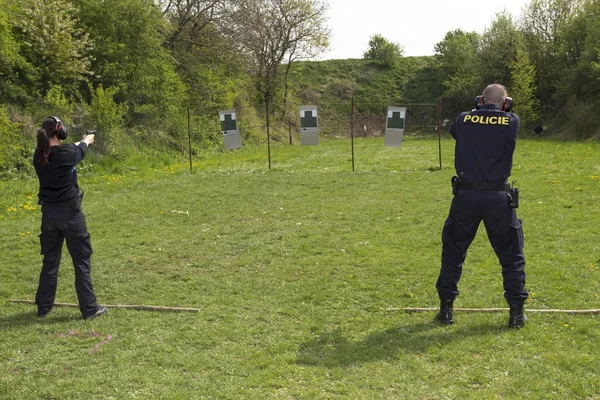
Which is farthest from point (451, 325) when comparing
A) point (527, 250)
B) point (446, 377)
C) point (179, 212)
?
point (179, 212)

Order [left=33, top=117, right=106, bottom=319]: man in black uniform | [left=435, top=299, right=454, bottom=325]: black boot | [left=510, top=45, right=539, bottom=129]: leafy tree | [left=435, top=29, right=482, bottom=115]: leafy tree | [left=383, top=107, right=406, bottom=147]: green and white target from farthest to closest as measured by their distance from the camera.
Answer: [left=435, top=29, right=482, bottom=115]: leafy tree < [left=510, top=45, right=539, bottom=129]: leafy tree < [left=383, top=107, right=406, bottom=147]: green and white target < [left=33, top=117, right=106, bottom=319]: man in black uniform < [left=435, top=299, right=454, bottom=325]: black boot

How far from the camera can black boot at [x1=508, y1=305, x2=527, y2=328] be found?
17.2 ft

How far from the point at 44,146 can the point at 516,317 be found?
16.8ft

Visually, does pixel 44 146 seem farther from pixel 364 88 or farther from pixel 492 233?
pixel 364 88

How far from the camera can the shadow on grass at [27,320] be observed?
227 inches

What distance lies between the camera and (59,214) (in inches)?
228

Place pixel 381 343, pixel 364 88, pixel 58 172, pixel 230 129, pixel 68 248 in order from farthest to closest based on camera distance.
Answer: pixel 364 88, pixel 230 129, pixel 68 248, pixel 58 172, pixel 381 343

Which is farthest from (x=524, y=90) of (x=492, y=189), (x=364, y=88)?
(x=492, y=189)

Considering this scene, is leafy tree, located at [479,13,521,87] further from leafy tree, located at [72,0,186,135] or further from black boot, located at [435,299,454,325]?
black boot, located at [435,299,454,325]

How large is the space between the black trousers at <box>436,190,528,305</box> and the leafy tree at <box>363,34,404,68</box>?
42.2 m

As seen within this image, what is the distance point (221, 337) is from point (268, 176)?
11386 millimetres

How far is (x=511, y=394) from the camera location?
161 inches

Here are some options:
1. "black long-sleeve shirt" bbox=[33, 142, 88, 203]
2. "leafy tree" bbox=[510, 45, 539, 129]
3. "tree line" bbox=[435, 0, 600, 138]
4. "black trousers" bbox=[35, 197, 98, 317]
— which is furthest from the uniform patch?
"leafy tree" bbox=[510, 45, 539, 129]

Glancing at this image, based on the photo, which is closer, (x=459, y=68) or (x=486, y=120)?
(x=486, y=120)
